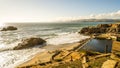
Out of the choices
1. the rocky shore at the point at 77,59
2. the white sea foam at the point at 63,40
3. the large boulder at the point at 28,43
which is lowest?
the white sea foam at the point at 63,40

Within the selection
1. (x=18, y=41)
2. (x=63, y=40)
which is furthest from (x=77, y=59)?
(x=18, y=41)

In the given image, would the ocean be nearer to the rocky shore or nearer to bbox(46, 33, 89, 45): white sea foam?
bbox(46, 33, 89, 45): white sea foam

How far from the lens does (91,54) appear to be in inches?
768

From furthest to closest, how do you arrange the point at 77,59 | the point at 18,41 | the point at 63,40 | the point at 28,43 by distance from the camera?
the point at 18,41
the point at 63,40
the point at 28,43
the point at 77,59

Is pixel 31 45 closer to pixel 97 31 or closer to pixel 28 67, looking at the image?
pixel 28 67

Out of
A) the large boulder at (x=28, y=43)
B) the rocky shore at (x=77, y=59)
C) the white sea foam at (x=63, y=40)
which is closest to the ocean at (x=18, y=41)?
the white sea foam at (x=63, y=40)

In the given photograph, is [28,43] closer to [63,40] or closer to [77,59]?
[63,40]

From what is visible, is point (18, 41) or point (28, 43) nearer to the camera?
point (28, 43)

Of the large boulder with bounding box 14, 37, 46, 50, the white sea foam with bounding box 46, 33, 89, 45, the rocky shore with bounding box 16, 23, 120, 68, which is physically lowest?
the white sea foam with bounding box 46, 33, 89, 45

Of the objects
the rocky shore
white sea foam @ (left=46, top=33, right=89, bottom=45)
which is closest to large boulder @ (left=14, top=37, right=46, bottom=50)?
white sea foam @ (left=46, top=33, right=89, bottom=45)

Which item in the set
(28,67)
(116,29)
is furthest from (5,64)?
(116,29)

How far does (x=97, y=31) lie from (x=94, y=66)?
57.5m

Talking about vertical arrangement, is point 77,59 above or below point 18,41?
above

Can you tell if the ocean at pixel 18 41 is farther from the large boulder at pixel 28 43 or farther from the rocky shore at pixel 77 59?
the rocky shore at pixel 77 59
